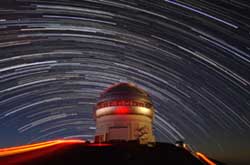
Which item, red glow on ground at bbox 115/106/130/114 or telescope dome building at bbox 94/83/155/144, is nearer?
telescope dome building at bbox 94/83/155/144

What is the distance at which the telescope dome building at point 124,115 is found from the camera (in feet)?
136

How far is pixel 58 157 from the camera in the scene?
1241cm

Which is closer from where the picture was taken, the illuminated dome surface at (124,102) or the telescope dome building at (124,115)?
the telescope dome building at (124,115)

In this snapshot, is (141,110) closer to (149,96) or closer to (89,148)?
(149,96)

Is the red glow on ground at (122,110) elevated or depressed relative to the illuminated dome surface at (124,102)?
depressed

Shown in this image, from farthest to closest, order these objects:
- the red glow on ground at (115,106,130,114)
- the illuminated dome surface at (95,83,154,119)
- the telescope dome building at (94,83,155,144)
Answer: the illuminated dome surface at (95,83,154,119), the red glow on ground at (115,106,130,114), the telescope dome building at (94,83,155,144)

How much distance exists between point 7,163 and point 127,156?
3.78 meters

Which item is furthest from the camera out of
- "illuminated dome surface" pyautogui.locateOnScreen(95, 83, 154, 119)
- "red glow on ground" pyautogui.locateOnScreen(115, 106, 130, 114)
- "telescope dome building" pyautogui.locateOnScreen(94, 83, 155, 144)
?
"illuminated dome surface" pyautogui.locateOnScreen(95, 83, 154, 119)

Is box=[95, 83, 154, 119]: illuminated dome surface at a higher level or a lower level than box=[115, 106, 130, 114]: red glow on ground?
higher

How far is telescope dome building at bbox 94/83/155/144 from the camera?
41.3 meters

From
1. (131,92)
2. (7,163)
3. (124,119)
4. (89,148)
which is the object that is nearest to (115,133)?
(124,119)

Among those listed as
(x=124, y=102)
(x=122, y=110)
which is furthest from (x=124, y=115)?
(x=124, y=102)

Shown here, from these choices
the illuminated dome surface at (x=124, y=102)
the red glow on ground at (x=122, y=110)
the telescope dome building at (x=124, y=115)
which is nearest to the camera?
the telescope dome building at (x=124, y=115)

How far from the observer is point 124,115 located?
41.6 meters
